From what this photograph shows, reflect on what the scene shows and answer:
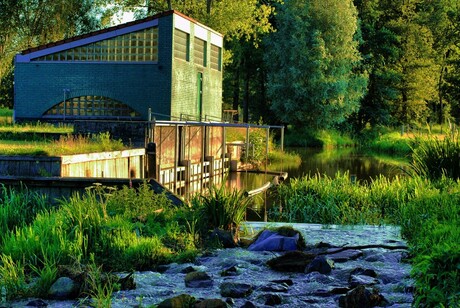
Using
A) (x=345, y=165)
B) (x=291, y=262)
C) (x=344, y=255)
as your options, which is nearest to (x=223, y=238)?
(x=291, y=262)

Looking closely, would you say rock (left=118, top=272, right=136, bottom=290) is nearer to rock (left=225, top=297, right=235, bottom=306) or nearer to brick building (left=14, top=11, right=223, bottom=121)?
rock (left=225, top=297, right=235, bottom=306)

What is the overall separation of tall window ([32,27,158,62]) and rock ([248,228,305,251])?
2474 cm

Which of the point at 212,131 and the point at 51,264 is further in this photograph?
the point at 212,131

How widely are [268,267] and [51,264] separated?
10.8ft

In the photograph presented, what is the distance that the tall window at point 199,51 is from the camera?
40.9 metres

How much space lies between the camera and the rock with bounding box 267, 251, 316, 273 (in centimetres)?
1166

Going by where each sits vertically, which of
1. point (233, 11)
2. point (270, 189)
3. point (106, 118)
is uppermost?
point (233, 11)

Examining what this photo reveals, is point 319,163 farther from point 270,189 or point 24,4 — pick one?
point 24,4

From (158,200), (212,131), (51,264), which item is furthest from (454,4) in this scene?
(51,264)

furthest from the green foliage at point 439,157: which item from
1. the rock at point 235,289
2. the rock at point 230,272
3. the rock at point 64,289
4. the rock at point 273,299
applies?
the rock at point 64,289

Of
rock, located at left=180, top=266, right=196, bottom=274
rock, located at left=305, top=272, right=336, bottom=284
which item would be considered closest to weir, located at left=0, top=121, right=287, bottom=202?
rock, located at left=180, top=266, right=196, bottom=274

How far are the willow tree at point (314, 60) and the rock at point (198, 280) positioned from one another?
48.0 m

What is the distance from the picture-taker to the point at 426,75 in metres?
71.4

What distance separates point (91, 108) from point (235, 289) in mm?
28275
